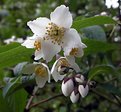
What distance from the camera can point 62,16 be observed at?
→ 1.29 meters

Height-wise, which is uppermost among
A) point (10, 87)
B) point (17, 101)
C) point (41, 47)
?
point (41, 47)

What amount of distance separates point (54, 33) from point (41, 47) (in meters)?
0.08

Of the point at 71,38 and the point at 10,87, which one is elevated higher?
the point at 71,38

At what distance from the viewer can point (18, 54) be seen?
129 cm

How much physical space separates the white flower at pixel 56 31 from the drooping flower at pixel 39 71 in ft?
0.28

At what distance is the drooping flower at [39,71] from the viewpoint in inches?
54.7

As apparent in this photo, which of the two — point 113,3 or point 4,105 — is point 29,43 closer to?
point 4,105

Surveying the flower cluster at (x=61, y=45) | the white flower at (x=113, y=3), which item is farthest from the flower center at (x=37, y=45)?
the white flower at (x=113, y=3)

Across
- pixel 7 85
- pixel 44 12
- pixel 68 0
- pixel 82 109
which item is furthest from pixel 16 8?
pixel 7 85

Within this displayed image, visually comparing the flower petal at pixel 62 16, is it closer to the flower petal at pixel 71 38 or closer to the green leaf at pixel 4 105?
the flower petal at pixel 71 38

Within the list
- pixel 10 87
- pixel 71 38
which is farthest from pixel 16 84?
pixel 71 38

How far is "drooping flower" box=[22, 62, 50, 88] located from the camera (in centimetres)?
139

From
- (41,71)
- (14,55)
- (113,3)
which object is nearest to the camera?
(14,55)

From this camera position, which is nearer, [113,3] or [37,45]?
[37,45]
